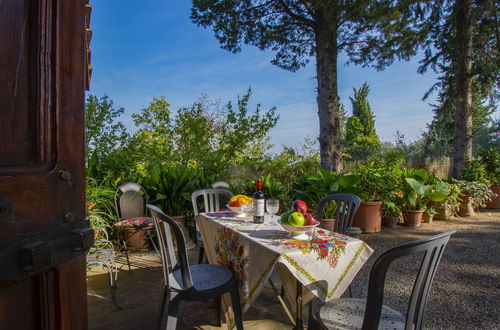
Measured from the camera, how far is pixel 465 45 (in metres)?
7.58

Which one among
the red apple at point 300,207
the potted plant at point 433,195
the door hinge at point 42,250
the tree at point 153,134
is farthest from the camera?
the potted plant at point 433,195

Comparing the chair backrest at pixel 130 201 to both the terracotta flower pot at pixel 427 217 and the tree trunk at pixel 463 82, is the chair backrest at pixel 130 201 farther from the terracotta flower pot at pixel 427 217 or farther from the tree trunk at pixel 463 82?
the tree trunk at pixel 463 82

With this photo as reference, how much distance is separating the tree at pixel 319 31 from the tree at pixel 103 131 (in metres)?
2.76

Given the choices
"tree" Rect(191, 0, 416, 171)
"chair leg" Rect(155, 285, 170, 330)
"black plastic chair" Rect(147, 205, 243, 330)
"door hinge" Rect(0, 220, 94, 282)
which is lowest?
"chair leg" Rect(155, 285, 170, 330)

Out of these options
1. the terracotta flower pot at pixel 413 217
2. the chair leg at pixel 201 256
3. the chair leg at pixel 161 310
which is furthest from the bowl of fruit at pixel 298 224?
the terracotta flower pot at pixel 413 217

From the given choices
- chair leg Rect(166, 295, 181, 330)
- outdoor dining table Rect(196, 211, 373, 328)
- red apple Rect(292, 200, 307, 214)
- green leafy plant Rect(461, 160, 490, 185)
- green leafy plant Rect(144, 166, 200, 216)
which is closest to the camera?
outdoor dining table Rect(196, 211, 373, 328)

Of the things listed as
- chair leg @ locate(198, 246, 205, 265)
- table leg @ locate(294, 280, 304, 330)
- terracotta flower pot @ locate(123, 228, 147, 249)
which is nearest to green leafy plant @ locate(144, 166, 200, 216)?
terracotta flower pot @ locate(123, 228, 147, 249)

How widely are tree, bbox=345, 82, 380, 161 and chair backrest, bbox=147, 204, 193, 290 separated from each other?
23144mm

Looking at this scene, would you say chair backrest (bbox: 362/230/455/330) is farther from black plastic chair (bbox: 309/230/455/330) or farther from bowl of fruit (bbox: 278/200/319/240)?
bowl of fruit (bbox: 278/200/319/240)

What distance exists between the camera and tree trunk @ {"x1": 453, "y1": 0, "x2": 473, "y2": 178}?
7.45 metres

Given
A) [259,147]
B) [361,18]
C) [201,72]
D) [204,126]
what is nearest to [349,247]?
[204,126]

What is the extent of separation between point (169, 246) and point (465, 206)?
273 inches

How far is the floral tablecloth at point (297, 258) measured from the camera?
5.24 feet

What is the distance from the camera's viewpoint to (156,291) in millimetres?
2881
